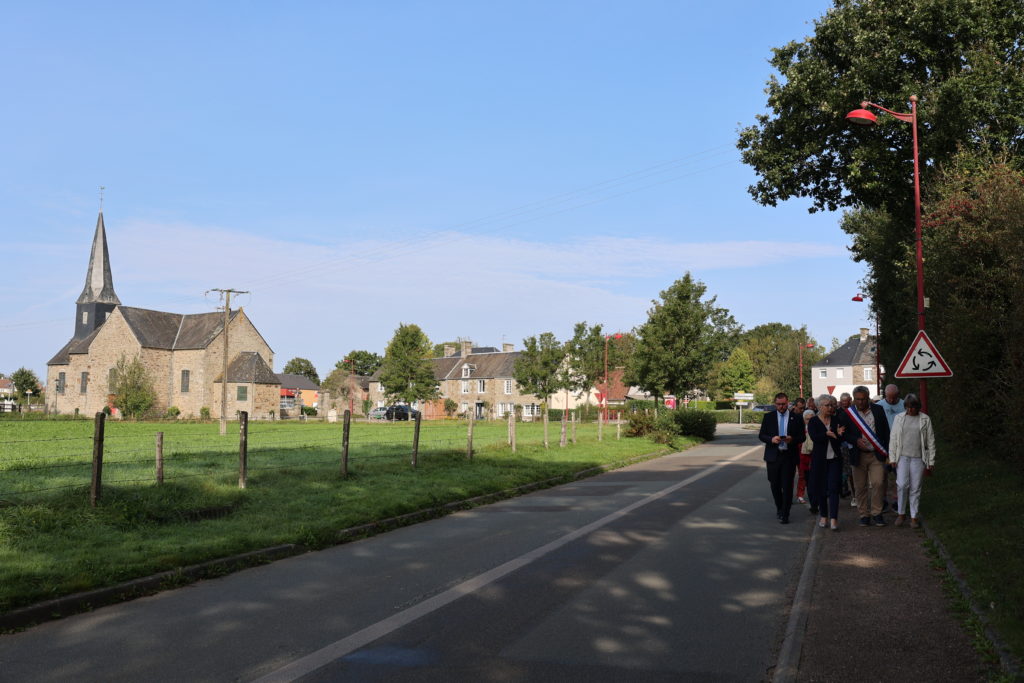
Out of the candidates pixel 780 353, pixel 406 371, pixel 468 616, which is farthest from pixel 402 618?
pixel 780 353

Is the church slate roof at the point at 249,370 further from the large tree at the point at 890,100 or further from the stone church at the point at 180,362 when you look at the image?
the large tree at the point at 890,100

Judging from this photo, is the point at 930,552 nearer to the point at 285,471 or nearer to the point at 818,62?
the point at 285,471

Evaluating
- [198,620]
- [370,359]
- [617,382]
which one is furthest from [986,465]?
[370,359]

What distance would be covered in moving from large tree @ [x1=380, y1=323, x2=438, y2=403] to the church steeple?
32533 mm

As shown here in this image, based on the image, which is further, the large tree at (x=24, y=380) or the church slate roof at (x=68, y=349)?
the large tree at (x=24, y=380)

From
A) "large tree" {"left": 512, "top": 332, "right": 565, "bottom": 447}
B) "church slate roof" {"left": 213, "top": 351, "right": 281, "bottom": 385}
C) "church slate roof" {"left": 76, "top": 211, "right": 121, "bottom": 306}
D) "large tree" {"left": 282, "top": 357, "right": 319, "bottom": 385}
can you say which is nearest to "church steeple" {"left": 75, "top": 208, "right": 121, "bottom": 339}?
"church slate roof" {"left": 76, "top": 211, "right": 121, "bottom": 306}

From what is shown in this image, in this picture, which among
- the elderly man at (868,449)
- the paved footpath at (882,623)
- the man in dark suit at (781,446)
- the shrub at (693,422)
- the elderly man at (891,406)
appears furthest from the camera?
the shrub at (693,422)

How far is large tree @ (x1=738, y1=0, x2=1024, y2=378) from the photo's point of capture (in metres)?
20.7

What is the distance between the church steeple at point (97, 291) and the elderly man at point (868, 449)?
85.0 metres

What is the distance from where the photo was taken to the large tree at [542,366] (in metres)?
65.7

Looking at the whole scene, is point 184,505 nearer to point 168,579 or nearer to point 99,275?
point 168,579

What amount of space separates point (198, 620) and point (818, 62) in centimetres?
2368

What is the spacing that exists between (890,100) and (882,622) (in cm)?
1982

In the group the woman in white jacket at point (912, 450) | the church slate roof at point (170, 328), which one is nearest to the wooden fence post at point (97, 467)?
the woman in white jacket at point (912, 450)
